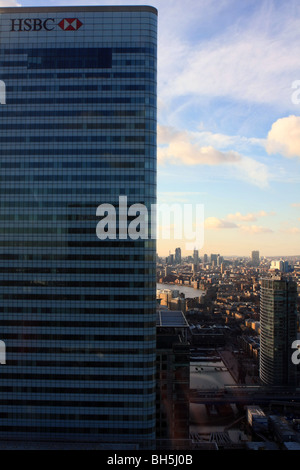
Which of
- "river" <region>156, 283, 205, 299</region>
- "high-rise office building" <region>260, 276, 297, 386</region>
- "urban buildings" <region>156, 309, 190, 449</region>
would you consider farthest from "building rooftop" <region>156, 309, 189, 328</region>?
"river" <region>156, 283, 205, 299</region>

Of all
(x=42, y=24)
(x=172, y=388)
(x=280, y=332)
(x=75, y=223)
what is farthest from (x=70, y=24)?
(x=280, y=332)

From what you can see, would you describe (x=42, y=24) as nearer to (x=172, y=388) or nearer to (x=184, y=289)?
(x=172, y=388)

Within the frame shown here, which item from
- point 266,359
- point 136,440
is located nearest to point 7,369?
point 136,440

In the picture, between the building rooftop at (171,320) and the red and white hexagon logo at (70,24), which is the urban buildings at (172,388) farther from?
the red and white hexagon logo at (70,24)

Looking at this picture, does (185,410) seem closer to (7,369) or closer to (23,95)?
(7,369)
